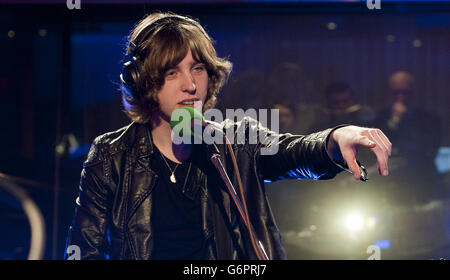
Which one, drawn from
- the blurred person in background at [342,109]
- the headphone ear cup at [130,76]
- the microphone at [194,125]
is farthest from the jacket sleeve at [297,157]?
the blurred person in background at [342,109]

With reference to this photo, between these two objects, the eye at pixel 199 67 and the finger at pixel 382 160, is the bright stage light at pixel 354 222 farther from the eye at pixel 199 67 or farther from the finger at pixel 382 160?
the finger at pixel 382 160

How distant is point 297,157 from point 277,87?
1991 mm

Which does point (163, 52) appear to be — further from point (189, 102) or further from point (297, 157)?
point (297, 157)

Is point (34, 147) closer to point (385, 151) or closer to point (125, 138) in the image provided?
point (125, 138)

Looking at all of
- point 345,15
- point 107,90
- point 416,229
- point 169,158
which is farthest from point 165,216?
point 416,229

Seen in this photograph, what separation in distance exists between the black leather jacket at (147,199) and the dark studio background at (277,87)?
1.73m

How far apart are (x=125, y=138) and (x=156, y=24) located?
0.42 meters

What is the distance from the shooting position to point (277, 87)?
3.42 meters

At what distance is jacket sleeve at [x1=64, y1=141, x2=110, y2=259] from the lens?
5.09 feet

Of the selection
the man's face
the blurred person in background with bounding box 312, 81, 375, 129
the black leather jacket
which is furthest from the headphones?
the blurred person in background with bounding box 312, 81, 375, 129

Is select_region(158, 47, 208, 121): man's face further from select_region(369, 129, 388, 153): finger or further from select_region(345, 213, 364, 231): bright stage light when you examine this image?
select_region(345, 213, 364, 231): bright stage light

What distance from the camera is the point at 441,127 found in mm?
3422

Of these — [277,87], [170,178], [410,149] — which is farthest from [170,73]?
[410,149]
